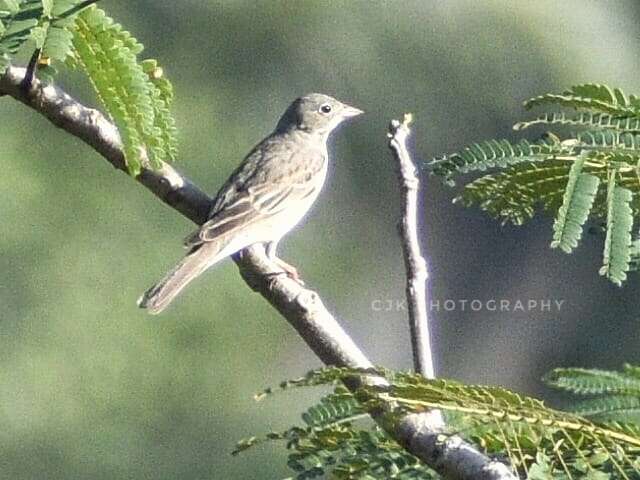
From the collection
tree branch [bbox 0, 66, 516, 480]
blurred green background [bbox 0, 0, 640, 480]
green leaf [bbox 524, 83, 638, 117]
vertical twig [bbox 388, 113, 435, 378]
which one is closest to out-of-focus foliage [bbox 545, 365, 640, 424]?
tree branch [bbox 0, 66, 516, 480]

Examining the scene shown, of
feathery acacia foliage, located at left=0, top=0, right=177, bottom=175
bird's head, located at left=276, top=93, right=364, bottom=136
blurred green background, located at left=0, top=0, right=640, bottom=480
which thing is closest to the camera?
feathery acacia foliage, located at left=0, top=0, right=177, bottom=175

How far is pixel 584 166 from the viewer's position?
7.70ft

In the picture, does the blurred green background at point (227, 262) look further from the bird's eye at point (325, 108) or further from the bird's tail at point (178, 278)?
the bird's tail at point (178, 278)

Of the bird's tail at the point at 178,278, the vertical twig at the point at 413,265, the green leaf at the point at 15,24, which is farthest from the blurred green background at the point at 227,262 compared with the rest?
the green leaf at the point at 15,24

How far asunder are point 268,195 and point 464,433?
365 centimetres

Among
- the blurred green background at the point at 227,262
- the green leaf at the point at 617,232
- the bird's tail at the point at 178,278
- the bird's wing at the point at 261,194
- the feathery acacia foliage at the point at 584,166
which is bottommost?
the green leaf at the point at 617,232

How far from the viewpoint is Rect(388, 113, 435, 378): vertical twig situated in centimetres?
267

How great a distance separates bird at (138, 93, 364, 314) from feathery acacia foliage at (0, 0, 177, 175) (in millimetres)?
1457

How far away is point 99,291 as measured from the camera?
10.6 meters

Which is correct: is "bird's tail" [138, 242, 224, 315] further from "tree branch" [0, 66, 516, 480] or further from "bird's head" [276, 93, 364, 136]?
"bird's head" [276, 93, 364, 136]

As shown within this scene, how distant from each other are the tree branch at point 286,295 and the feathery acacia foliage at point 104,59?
0.68ft

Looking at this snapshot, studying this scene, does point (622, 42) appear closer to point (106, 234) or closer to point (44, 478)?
point (106, 234)

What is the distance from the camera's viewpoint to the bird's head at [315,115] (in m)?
6.56

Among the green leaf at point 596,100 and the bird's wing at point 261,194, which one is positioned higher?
the bird's wing at point 261,194
